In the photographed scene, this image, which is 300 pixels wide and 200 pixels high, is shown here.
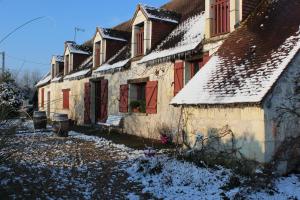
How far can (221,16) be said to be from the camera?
1207 centimetres

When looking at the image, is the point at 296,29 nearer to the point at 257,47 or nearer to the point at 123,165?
the point at 257,47

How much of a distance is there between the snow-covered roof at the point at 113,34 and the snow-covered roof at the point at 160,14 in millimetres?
4257

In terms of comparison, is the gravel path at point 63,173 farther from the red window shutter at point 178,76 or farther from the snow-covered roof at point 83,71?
the snow-covered roof at point 83,71

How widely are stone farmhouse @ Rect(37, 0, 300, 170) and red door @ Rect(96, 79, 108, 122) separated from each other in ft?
0.17

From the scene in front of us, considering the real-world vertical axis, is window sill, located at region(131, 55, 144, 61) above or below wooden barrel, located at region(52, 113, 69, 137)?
above

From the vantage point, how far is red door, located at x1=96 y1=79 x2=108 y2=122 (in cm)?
1912

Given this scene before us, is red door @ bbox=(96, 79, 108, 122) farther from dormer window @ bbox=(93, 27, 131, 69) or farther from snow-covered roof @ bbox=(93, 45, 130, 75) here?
dormer window @ bbox=(93, 27, 131, 69)

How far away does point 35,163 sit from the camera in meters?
9.77

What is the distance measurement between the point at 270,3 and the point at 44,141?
29.5 feet

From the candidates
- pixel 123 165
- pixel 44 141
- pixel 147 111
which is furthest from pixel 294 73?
pixel 44 141

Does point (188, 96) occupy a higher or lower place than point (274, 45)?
lower

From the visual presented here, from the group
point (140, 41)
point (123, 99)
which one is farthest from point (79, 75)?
point (140, 41)

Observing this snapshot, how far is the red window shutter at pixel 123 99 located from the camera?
16794mm

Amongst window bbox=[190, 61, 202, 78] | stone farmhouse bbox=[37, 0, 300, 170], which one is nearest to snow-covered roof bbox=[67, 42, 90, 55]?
stone farmhouse bbox=[37, 0, 300, 170]
